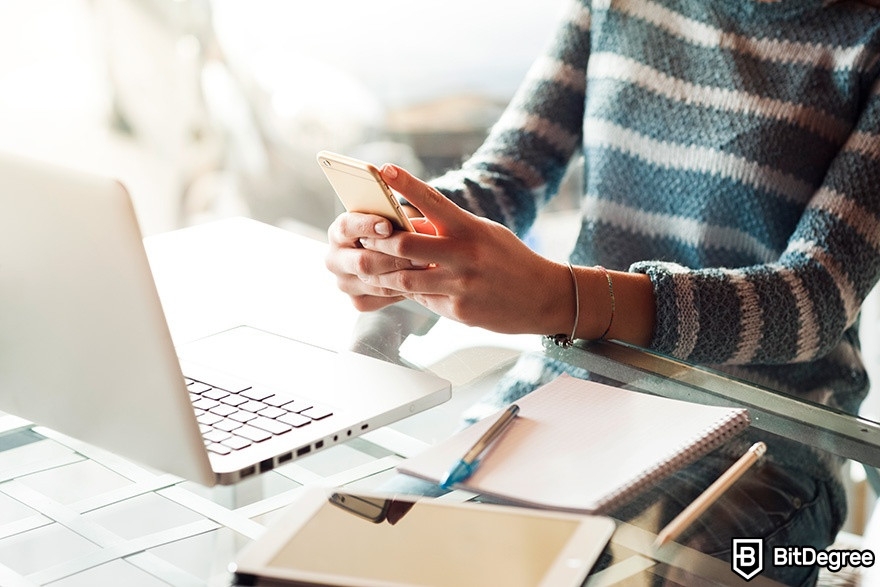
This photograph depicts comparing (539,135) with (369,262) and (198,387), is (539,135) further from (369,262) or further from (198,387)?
(198,387)

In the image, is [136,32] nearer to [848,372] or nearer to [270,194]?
[270,194]

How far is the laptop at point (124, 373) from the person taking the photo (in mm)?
639

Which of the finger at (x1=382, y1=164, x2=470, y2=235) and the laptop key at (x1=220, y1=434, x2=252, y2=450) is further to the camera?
the finger at (x1=382, y1=164, x2=470, y2=235)

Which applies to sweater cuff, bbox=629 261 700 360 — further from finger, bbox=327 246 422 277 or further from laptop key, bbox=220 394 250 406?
laptop key, bbox=220 394 250 406

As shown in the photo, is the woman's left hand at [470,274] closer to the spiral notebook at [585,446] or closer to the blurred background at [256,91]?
the spiral notebook at [585,446]

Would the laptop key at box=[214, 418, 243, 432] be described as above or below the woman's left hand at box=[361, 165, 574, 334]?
below

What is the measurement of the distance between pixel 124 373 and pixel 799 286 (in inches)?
27.3

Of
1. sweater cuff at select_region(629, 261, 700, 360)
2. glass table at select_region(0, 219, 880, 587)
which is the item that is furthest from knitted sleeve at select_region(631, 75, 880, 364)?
glass table at select_region(0, 219, 880, 587)

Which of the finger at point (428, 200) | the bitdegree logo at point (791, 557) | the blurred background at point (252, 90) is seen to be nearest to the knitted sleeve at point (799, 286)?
the finger at point (428, 200)

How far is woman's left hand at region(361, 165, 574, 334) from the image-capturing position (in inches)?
35.2

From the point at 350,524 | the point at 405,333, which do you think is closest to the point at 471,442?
the point at 350,524

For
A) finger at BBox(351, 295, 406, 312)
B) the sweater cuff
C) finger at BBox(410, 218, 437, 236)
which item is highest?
finger at BBox(410, 218, 437, 236)

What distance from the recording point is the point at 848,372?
1200 mm

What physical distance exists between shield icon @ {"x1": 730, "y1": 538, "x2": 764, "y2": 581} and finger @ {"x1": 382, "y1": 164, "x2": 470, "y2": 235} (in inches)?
15.3
